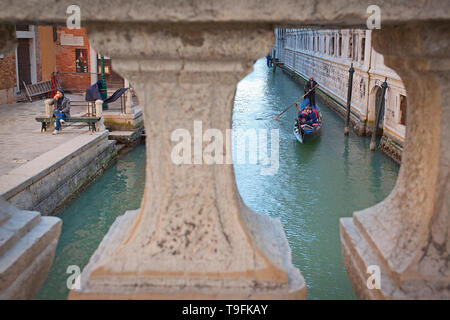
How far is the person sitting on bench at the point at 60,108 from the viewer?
27.6ft

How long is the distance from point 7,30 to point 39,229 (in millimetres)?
1242

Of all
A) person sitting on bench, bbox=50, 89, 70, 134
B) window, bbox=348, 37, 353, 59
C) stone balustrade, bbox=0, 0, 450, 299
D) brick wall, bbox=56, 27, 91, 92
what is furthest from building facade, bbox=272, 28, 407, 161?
brick wall, bbox=56, 27, 91, 92

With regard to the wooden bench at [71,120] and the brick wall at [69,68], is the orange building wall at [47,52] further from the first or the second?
the wooden bench at [71,120]

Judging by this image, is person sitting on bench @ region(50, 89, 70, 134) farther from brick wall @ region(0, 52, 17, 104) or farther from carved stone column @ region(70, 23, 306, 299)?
carved stone column @ region(70, 23, 306, 299)

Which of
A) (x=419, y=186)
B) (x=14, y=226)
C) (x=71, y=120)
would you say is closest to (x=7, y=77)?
(x=71, y=120)

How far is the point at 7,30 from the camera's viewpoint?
2.42m

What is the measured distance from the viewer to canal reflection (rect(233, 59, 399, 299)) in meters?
4.82

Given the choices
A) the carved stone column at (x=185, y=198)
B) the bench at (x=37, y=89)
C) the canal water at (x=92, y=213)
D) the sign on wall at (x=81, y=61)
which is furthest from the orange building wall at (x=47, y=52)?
the carved stone column at (x=185, y=198)

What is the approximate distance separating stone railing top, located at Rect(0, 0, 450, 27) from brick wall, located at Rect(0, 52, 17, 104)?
1050 cm

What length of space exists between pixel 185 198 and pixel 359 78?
1037 centimetres

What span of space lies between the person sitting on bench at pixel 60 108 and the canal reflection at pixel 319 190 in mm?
3232

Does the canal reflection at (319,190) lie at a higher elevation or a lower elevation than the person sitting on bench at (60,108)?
lower

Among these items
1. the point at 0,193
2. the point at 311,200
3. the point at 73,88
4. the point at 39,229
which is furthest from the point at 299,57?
the point at 39,229
